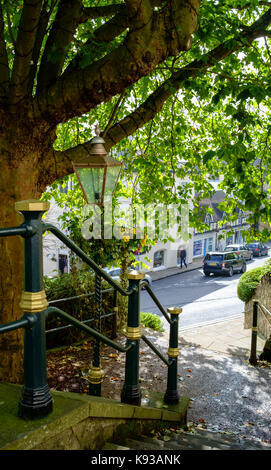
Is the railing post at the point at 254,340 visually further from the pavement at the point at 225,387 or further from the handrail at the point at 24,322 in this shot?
the handrail at the point at 24,322

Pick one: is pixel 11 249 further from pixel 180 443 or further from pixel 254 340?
pixel 254 340

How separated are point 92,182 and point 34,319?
2.57m

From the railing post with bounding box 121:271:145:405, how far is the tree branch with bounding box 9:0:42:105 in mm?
2607

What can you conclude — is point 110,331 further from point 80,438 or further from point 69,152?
point 80,438

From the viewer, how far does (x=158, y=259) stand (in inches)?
1188

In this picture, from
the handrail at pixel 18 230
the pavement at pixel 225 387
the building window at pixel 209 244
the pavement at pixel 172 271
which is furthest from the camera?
the building window at pixel 209 244

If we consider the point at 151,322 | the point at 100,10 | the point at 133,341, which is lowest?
the point at 151,322

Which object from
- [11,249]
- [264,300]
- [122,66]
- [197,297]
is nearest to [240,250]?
[197,297]

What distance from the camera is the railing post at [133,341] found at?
11.0 ft

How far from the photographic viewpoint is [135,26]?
379 centimetres

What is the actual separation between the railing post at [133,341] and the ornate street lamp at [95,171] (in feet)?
4.57

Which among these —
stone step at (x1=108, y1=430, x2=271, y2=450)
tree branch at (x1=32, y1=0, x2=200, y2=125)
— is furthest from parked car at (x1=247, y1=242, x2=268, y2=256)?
tree branch at (x1=32, y1=0, x2=200, y2=125)

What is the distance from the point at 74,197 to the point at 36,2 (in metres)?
6.94

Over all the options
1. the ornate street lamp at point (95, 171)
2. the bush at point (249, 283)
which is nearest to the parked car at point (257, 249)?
the bush at point (249, 283)
